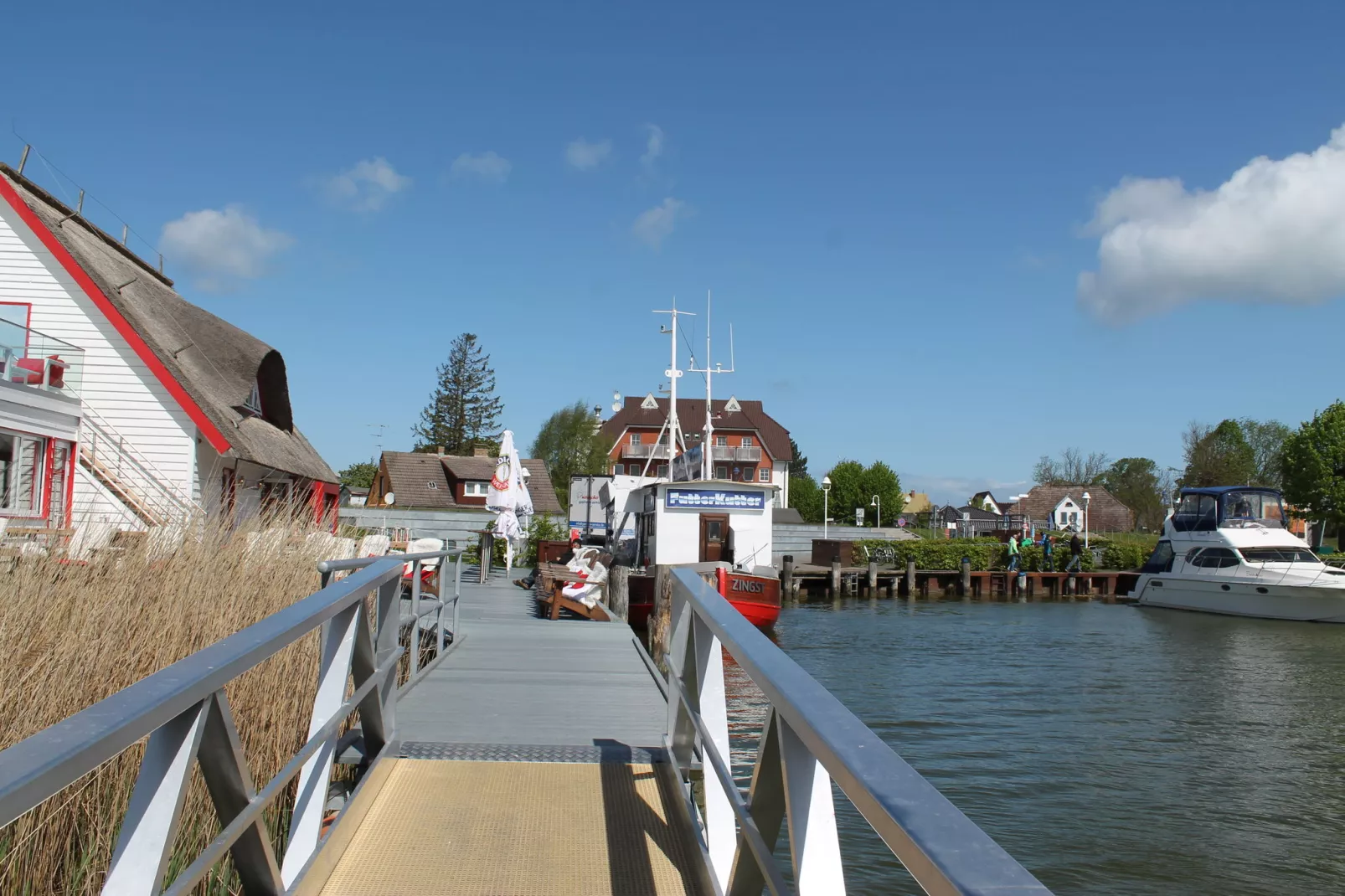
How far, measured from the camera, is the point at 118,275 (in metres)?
20.6

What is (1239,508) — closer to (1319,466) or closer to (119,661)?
(1319,466)

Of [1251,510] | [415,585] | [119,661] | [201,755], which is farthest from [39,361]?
[1251,510]

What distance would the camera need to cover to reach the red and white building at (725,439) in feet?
277

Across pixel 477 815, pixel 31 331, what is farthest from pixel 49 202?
pixel 477 815

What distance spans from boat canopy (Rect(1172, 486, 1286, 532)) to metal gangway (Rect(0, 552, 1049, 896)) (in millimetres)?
33075

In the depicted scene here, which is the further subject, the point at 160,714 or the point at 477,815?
the point at 477,815

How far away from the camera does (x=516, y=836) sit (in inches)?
178

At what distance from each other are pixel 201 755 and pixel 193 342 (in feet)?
68.2

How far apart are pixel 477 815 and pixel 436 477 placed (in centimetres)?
5898

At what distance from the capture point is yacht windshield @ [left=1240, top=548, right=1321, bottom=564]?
34.7 m

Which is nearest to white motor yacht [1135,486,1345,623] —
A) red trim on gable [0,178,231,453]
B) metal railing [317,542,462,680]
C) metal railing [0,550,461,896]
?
metal railing [317,542,462,680]

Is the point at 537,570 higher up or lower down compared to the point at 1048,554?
lower down

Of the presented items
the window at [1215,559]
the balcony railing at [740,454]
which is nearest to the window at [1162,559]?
the window at [1215,559]

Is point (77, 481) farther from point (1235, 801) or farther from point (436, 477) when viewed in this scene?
point (436, 477)
